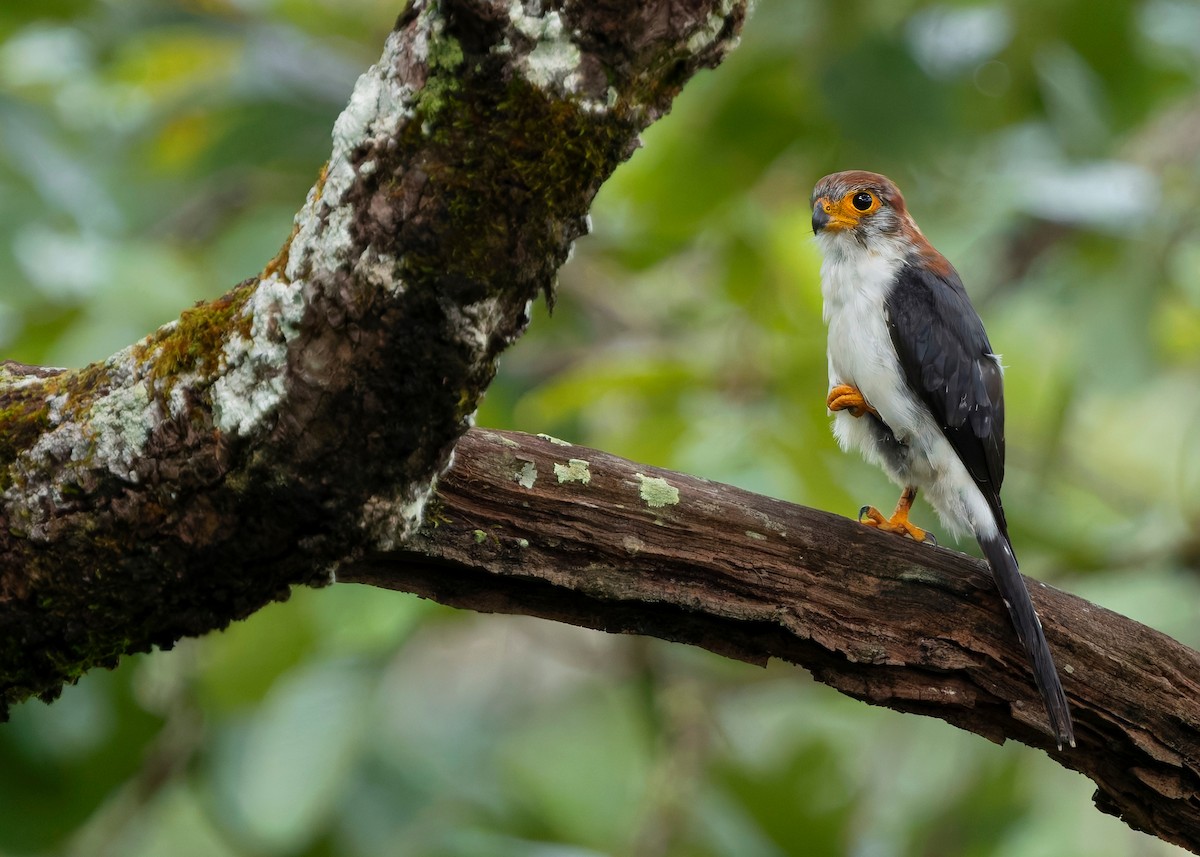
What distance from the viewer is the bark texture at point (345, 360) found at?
1.72 meters

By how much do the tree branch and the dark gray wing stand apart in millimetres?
580

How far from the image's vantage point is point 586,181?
178 centimetres

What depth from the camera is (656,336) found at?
625 centimetres

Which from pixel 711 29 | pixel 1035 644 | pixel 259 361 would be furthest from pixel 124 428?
pixel 1035 644

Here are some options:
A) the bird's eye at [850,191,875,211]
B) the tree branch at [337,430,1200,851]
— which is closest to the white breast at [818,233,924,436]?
the bird's eye at [850,191,875,211]

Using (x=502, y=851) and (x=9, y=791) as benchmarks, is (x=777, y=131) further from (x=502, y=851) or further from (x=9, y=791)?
(x=9, y=791)

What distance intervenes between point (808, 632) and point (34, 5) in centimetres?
371

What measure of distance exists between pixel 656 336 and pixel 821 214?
2.50 m

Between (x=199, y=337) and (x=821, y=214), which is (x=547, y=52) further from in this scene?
(x=821, y=214)

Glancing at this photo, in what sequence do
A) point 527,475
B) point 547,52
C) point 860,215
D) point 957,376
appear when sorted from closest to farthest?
point 547,52 < point 527,475 < point 957,376 < point 860,215

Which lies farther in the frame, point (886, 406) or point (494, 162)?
point (886, 406)

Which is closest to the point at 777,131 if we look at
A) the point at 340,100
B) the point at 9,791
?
the point at 340,100

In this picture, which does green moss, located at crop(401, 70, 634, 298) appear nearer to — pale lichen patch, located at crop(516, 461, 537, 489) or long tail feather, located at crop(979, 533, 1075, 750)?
pale lichen patch, located at crop(516, 461, 537, 489)

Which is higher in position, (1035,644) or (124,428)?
(1035,644)
